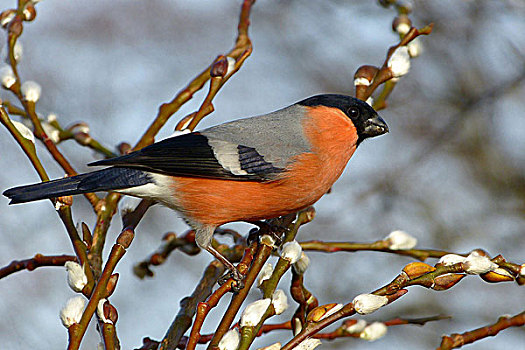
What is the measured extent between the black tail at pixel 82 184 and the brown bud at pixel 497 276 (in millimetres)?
1176

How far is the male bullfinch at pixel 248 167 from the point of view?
2318mm

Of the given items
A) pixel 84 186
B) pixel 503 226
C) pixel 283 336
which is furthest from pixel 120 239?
pixel 503 226

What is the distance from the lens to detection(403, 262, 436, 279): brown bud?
140 centimetres

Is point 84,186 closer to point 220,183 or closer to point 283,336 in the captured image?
point 220,183

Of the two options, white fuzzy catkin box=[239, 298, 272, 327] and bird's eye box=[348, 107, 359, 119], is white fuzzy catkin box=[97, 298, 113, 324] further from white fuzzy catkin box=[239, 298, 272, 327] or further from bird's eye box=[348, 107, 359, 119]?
bird's eye box=[348, 107, 359, 119]

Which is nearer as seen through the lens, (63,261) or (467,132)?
(63,261)

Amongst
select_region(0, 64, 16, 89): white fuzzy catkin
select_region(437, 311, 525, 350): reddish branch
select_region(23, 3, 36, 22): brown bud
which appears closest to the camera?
select_region(437, 311, 525, 350): reddish branch

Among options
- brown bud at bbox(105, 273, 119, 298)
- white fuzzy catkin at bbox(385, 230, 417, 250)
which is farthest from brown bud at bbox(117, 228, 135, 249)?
white fuzzy catkin at bbox(385, 230, 417, 250)

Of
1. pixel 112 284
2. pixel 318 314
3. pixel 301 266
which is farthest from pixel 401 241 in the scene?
pixel 112 284

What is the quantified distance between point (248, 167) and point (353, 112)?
47 cm

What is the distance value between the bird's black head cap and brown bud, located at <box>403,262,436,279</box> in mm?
1049

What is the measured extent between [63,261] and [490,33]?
10.8 feet

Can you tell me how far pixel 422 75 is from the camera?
15.0 feet

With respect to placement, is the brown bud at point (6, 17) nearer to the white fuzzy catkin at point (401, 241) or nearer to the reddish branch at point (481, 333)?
the white fuzzy catkin at point (401, 241)
